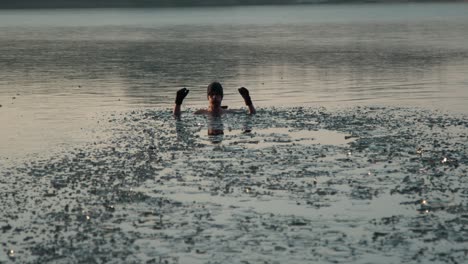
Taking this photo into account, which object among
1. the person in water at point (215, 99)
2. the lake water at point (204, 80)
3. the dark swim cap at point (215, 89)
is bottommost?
the lake water at point (204, 80)

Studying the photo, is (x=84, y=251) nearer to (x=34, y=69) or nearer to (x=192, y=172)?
(x=192, y=172)

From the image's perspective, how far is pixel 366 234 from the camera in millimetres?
15695

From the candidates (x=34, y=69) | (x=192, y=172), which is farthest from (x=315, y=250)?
(x=34, y=69)

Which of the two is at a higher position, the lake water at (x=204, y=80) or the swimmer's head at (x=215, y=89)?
the swimmer's head at (x=215, y=89)

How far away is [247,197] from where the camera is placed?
18594 millimetres

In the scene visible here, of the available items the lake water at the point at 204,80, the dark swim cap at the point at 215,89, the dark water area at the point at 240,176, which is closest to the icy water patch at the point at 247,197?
the dark water area at the point at 240,176

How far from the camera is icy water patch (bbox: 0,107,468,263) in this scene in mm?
14992

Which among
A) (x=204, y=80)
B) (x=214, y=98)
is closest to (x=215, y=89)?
(x=214, y=98)

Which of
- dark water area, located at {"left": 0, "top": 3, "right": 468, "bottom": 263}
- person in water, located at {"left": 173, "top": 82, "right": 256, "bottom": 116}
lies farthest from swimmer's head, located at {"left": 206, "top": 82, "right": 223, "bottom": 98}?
dark water area, located at {"left": 0, "top": 3, "right": 468, "bottom": 263}

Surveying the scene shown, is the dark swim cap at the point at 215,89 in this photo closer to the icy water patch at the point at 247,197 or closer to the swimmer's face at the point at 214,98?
the swimmer's face at the point at 214,98

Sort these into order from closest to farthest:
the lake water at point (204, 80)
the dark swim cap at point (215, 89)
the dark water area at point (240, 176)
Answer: the dark water area at point (240, 176), the dark swim cap at point (215, 89), the lake water at point (204, 80)

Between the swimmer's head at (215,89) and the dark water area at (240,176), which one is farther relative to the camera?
the swimmer's head at (215,89)

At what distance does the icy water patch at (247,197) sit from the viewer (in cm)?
1499

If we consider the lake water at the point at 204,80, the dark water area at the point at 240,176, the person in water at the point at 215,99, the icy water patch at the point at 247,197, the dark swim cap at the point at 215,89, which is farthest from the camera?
the lake water at the point at 204,80
